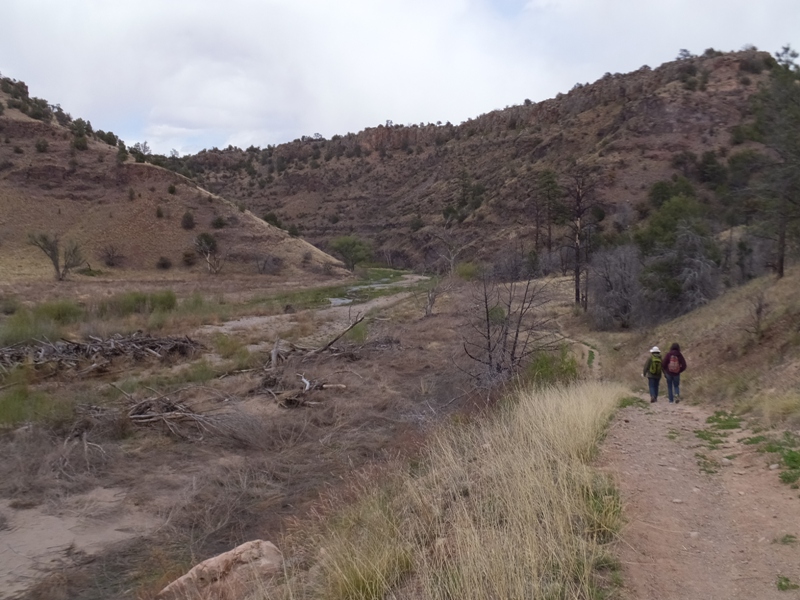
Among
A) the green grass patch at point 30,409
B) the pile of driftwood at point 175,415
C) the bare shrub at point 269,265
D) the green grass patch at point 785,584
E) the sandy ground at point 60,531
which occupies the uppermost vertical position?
the bare shrub at point 269,265

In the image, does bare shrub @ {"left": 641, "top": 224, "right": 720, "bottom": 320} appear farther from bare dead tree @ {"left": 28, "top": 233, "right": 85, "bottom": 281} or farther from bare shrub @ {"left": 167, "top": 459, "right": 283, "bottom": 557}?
bare dead tree @ {"left": 28, "top": 233, "right": 85, "bottom": 281}

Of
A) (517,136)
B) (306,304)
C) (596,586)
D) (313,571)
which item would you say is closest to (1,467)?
(313,571)

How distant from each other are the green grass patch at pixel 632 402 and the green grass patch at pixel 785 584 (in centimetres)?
684

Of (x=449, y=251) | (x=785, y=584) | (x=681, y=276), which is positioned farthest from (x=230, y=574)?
(x=681, y=276)

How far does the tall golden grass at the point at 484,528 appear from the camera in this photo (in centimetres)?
418

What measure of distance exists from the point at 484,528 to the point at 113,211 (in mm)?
60347

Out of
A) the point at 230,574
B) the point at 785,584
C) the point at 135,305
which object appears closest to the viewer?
the point at 785,584

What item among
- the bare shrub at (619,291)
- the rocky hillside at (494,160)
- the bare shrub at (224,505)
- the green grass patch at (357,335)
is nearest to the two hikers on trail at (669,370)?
the bare shrub at (224,505)

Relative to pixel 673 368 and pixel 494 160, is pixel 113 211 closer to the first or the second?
pixel 494 160

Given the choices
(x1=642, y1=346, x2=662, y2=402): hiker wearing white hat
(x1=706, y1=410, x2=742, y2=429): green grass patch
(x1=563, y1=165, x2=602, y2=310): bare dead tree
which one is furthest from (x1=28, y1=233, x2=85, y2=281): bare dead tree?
(x1=706, y1=410, x2=742, y2=429): green grass patch

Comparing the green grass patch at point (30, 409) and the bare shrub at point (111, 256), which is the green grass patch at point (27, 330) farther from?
the bare shrub at point (111, 256)

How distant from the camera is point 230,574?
20.0 feet

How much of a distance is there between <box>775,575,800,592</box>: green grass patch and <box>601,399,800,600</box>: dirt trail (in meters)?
0.03

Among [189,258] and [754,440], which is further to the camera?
[189,258]
